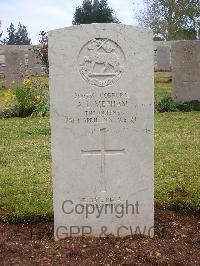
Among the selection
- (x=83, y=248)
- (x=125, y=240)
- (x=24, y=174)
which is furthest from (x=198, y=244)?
(x=24, y=174)

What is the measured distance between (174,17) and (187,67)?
1594cm

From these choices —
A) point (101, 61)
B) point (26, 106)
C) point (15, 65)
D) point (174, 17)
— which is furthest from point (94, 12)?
point (101, 61)

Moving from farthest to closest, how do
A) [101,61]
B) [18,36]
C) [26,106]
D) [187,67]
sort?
[18,36] → [187,67] → [26,106] → [101,61]

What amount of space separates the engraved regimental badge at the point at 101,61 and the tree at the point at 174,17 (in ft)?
72.0

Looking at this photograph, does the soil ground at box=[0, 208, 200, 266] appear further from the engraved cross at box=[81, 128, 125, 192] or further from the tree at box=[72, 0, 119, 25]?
the tree at box=[72, 0, 119, 25]

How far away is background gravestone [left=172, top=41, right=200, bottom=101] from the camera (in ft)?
41.0

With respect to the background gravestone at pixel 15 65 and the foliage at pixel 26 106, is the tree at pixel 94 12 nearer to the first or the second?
the background gravestone at pixel 15 65

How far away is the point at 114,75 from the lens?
13.2 ft

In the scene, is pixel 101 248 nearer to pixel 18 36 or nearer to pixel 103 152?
pixel 103 152

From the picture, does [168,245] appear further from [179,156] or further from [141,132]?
[179,156]

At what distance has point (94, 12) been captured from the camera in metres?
37.4

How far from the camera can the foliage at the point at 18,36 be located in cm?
5679

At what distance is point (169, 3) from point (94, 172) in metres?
24.2

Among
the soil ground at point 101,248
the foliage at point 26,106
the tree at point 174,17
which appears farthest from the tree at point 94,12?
the soil ground at point 101,248
